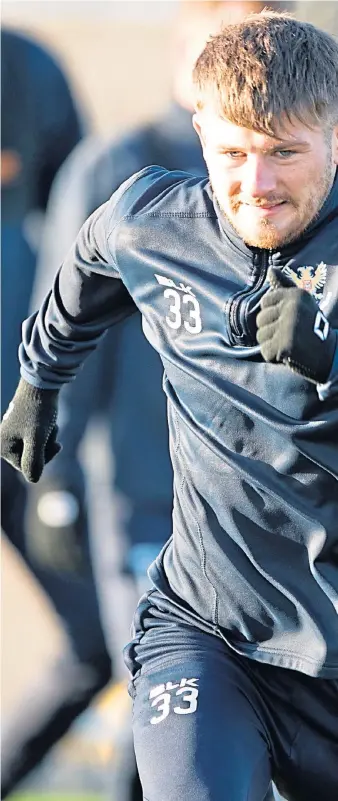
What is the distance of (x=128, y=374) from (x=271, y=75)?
208cm

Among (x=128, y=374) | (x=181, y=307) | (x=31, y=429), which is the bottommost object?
(x=128, y=374)

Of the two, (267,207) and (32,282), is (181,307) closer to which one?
(267,207)

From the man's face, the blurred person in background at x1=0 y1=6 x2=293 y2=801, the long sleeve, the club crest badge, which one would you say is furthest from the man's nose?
the blurred person in background at x1=0 y1=6 x2=293 y2=801

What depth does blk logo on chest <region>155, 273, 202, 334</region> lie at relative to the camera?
239 centimetres

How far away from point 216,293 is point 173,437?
1.08 ft

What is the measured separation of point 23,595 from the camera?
4562mm

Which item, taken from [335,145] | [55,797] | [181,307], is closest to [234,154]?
[335,145]

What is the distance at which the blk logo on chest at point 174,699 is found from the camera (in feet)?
7.54

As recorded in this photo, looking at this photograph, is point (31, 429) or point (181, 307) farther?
point (31, 429)

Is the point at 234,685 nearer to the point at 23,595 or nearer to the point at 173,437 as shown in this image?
the point at 173,437

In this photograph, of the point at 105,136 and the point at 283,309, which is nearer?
the point at 283,309

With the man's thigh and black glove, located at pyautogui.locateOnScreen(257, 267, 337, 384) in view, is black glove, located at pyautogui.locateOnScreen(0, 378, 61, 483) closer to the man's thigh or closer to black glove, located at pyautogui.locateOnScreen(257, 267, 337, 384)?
the man's thigh

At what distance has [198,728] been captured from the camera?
2.26 meters

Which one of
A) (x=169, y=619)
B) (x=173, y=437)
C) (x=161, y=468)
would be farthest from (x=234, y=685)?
(x=161, y=468)
